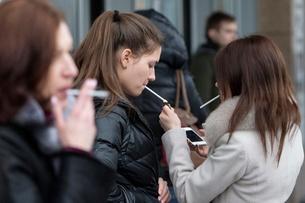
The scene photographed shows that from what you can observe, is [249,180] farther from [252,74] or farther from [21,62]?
[21,62]

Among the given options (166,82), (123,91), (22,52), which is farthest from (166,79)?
(22,52)

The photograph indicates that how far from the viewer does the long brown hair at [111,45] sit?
311cm

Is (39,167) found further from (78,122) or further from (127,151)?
(127,151)

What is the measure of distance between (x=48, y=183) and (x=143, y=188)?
119 cm

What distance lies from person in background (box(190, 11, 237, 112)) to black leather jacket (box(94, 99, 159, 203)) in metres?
3.05

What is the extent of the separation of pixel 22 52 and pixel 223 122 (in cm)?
130

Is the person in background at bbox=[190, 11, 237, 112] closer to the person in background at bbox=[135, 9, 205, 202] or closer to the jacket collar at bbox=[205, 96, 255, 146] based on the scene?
the person in background at bbox=[135, 9, 205, 202]

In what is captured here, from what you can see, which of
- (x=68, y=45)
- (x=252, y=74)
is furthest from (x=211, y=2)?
(x=68, y=45)

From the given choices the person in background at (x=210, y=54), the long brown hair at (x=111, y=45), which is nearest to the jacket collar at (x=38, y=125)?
the long brown hair at (x=111, y=45)

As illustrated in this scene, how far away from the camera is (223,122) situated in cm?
309

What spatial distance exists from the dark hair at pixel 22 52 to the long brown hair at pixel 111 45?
1.02 m

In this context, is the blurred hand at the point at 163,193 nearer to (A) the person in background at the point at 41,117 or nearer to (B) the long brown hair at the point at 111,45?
(B) the long brown hair at the point at 111,45

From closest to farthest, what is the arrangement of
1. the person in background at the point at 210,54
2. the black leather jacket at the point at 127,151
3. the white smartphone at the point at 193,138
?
the black leather jacket at the point at 127,151
the white smartphone at the point at 193,138
the person in background at the point at 210,54

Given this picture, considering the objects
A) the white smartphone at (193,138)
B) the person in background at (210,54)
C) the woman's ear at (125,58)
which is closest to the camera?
the woman's ear at (125,58)
